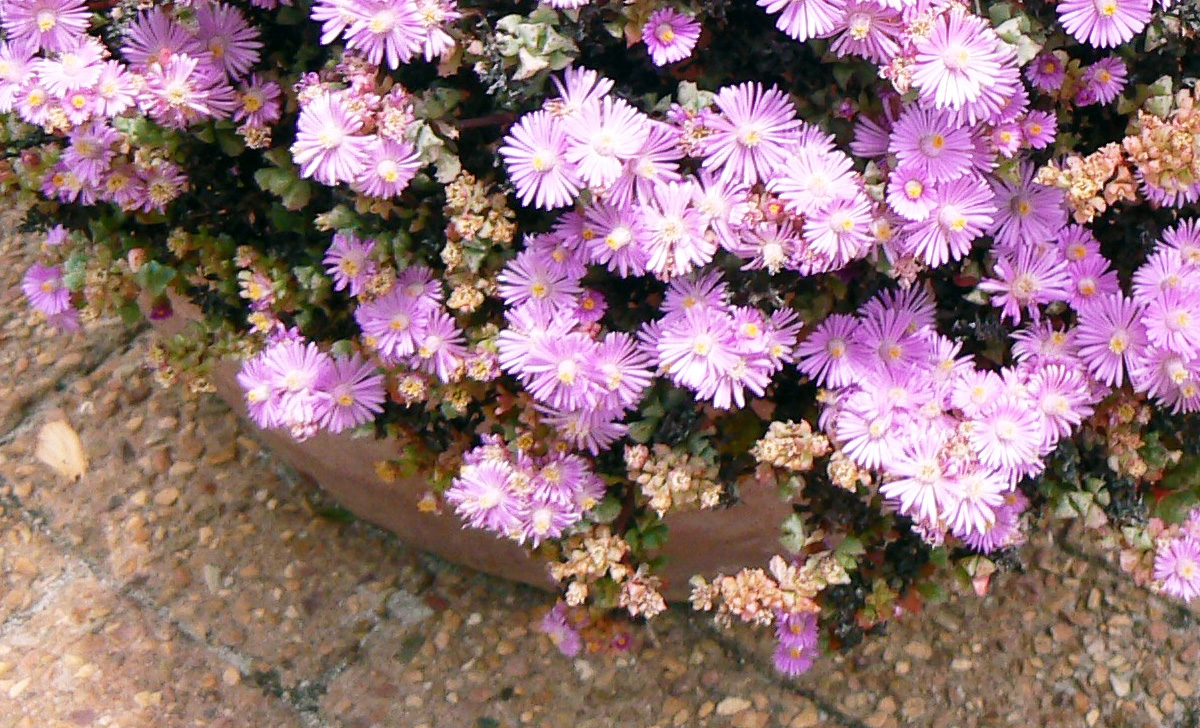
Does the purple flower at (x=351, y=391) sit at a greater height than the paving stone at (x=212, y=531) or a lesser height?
greater

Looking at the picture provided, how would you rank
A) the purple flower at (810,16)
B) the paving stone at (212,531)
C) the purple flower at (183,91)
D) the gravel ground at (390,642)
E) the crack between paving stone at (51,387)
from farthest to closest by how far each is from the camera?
1. the crack between paving stone at (51,387)
2. the paving stone at (212,531)
3. the gravel ground at (390,642)
4. the purple flower at (183,91)
5. the purple flower at (810,16)

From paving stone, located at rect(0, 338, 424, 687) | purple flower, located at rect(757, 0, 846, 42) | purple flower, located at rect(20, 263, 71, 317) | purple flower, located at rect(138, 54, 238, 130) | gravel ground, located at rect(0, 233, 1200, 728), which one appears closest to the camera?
purple flower, located at rect(757, 0, 846, 42)

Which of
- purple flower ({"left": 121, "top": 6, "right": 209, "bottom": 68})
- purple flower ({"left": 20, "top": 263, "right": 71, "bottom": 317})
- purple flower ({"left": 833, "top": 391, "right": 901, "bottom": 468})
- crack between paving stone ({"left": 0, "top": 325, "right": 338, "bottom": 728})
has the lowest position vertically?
crack between paving stone ({"left": 0, "top": 325, "right": 338, "bottom": 728})

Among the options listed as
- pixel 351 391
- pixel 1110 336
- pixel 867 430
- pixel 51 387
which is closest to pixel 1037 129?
pixel 1110 336

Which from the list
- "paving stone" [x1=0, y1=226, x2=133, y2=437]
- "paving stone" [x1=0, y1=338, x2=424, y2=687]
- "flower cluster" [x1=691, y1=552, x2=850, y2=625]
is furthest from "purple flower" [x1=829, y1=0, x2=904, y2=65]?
"paving stone" [x1=0, y1=226, x2=133, y2=437]

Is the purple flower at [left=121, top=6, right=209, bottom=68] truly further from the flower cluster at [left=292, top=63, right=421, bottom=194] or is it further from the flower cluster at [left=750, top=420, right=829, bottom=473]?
the flower cluster at [left=750, top=420, right=829, bottom=473]

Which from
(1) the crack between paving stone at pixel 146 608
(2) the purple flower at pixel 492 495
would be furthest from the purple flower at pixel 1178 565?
(1) the crack between paving stone at pixel 146 608

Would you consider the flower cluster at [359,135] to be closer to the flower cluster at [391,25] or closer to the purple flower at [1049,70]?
the flower cluster at [391,25]
